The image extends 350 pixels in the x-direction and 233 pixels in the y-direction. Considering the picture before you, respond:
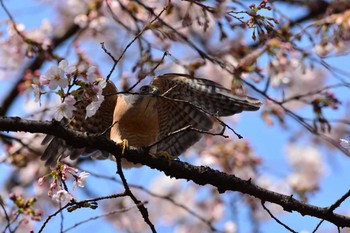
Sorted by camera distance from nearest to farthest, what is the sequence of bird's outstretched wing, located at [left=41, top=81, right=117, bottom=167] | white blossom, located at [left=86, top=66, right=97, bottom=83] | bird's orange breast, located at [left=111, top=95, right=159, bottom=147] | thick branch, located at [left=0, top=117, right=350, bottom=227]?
white blossom, located at [left=86, top=66, right=97, bottom=83]
thick branch, located at [left=0, top=117, right=350, bottom=227]
bird's outstretched wing, located at [left=41, top=81, right=117, bottom=167]
bird's orange breast, located at [left=111, top=95, right=159, bottom=147]

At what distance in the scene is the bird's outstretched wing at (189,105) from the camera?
444cm

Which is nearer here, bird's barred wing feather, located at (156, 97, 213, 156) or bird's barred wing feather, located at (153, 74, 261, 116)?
bird's barred wing feather, located at (153, 74, 261, 116)

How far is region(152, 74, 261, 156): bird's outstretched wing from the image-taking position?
175 inches

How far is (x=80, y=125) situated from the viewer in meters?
4.70

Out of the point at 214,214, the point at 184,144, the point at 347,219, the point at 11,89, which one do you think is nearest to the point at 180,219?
the point at 214,214

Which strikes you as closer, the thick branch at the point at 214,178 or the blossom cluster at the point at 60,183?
the blossom cluster at the point at 60,183

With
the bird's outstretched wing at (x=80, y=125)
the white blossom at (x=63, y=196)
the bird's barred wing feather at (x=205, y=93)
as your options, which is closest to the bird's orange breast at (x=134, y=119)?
the bird's outstretched wing at (x=80, y=125)

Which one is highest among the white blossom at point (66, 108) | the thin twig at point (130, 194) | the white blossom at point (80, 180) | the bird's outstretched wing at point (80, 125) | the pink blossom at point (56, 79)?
the bird's outstretched wing at point (80, 125)

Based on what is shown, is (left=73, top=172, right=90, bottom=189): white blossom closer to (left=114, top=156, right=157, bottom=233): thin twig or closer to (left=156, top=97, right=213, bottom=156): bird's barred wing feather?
(left=114, top=156, right=157, bottom=233): thin twig

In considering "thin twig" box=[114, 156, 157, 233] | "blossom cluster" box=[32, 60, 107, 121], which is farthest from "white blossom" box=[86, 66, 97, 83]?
"thin twig" box=[114, 156, 157, 233]

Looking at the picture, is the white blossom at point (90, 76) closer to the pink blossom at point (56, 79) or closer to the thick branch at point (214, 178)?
the pink blossom at point (56, 79)

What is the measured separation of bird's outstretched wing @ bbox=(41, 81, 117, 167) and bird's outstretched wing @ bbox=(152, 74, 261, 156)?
0.40 meters

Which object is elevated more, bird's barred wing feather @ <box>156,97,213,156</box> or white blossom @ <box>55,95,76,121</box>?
bird's barred wing feather @ <box>156,97,213,156</box>

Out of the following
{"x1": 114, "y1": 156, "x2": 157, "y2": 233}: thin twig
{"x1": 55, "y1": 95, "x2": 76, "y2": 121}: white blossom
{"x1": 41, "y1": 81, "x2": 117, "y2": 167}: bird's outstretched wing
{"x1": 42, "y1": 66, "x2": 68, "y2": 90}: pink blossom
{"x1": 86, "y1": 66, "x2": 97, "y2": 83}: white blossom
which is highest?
{"x1": 41, "y1": 81, "x2": 117, "y2": 167}: bird's outstretched wing
